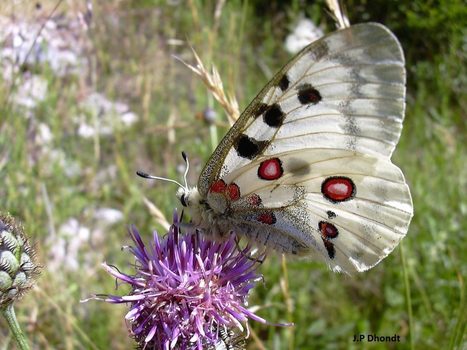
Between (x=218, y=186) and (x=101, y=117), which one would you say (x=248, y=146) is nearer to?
(x=218, y=186)

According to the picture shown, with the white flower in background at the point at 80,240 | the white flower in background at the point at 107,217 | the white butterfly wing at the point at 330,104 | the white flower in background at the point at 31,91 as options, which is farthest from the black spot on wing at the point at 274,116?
the white flower in background at the point at 107,217

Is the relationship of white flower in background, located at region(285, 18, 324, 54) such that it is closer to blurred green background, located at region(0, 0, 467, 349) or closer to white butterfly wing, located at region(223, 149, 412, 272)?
blurred green background, located at region(0, 0, 467, 349)

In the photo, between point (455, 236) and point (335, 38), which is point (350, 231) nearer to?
point (335, 38)

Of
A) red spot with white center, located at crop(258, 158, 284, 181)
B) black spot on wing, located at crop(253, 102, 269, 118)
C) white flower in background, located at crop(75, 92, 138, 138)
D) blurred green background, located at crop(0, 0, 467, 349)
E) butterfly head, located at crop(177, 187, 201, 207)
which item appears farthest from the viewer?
white flower in background, located at crop(75, 92, 138, 138)

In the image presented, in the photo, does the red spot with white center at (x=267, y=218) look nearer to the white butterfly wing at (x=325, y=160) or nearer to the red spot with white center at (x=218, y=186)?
the white butterfly wing at (x=325, y=160)

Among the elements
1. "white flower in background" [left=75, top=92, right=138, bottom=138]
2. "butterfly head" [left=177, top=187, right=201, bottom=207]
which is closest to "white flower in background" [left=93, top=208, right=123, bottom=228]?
"white flower in background" [left=75, top=92, right=138, bottom=138]

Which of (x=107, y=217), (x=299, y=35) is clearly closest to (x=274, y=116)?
(x=107, y=217)

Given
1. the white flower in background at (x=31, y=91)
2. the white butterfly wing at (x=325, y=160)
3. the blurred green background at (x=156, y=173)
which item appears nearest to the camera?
the white butterfly wing at (x=325, y=160)
